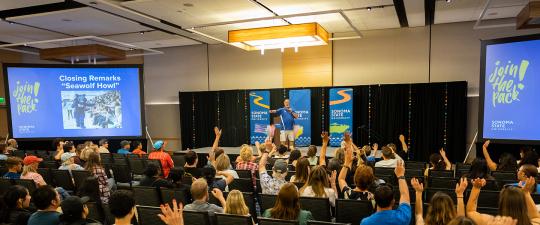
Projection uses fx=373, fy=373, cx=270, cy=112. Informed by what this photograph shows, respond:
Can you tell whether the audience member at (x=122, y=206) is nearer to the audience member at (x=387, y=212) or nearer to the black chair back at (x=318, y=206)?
the black chair back at (x=318, y=206)

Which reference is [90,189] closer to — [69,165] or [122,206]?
[122,206]

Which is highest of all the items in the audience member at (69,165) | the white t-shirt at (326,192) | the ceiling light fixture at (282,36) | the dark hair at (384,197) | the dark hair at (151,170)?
the ceiling light fixture at (282,36)

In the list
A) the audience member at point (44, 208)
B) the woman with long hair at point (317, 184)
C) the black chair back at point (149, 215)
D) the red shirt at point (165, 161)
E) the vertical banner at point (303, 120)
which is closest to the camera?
the audience member at point (44, 208)

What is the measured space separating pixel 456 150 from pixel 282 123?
485cm

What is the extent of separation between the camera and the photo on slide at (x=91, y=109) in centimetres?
1097

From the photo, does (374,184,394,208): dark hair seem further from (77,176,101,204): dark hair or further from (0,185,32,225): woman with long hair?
(77,176,101,204): dark hair

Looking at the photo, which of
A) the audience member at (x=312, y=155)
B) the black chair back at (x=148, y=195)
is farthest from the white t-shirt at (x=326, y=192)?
the audience member at (x=312, y=155)

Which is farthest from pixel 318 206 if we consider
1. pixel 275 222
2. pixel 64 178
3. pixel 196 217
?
pixel 64 178

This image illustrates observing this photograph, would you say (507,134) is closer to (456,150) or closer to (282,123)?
(456,150)

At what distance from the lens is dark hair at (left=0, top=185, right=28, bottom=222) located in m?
3.43

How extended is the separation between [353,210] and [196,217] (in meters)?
1.44

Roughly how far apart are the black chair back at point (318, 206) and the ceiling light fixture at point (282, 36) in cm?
473

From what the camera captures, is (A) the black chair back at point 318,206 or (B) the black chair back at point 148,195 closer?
(A) the black chair back at point 318,206

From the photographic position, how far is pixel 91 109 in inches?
437
